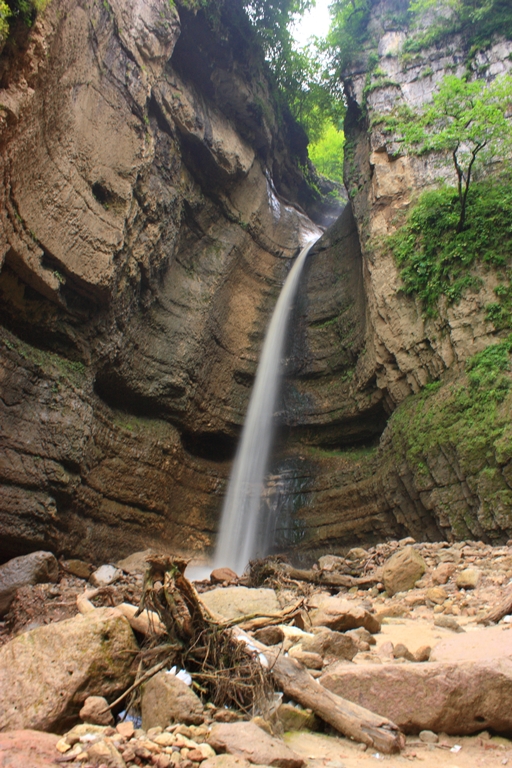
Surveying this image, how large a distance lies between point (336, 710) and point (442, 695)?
0.62m

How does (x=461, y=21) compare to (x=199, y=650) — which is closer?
(x=199, y=650)

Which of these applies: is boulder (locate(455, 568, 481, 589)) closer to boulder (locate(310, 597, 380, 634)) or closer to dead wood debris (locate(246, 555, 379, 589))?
dead wood debris (locate(246, 555, 379, 589))

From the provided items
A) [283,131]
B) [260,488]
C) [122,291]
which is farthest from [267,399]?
[283,131]

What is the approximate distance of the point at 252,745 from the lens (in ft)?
6.82

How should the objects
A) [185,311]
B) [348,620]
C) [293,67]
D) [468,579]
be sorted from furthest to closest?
[293,67]
[185,311]
[468,579]
[348,620]

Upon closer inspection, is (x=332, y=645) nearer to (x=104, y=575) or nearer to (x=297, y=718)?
(x=297, y=718)

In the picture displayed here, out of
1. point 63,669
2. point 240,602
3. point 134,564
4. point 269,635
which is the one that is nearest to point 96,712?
point 63,669

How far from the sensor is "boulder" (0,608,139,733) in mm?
2381

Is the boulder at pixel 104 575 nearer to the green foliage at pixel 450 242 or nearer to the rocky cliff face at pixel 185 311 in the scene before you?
the rocky cliff face at pixel 185 311

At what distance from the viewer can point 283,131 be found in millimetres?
20766

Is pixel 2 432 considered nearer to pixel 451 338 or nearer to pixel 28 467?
pixel 28 467

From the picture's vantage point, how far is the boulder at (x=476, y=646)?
321 centimetres

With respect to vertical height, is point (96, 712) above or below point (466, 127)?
below

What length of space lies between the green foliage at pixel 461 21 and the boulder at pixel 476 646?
59.8 ft
